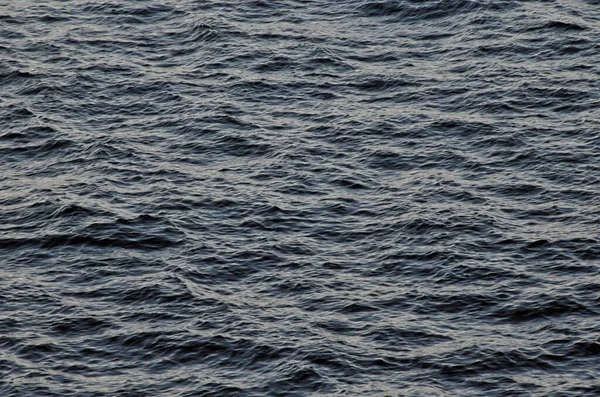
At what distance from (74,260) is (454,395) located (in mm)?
21527

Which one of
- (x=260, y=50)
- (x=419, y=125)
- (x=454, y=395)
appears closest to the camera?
(x=454, y=395)

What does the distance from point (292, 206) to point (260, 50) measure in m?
19.4

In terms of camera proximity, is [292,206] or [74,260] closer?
[74,260]

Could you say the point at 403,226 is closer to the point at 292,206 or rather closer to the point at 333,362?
the point at 292,206

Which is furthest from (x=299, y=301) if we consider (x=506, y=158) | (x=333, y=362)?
(x=506, y=158)

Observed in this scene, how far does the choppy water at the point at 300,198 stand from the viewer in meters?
61.3

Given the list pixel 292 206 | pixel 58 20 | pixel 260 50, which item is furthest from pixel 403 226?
pixel 58 20

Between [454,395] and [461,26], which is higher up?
[461,26]

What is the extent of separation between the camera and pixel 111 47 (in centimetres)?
9162

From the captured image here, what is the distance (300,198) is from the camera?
74.4 m

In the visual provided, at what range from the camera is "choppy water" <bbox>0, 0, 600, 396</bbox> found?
6131 centimetres

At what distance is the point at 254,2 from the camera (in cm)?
9656

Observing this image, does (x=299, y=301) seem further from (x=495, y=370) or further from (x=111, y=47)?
(x=111, y=47)

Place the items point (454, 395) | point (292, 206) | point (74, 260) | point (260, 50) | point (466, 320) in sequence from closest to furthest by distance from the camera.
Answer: point (454, 395) < point (466, 320) < point (74, 260) < point (292, 206) < point (260, 50)
